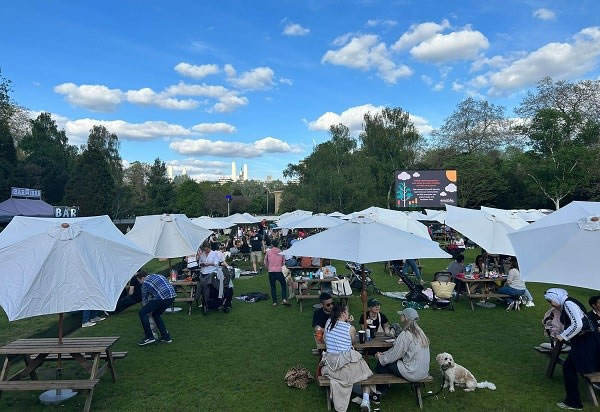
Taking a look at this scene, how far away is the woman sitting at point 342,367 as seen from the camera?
494cm

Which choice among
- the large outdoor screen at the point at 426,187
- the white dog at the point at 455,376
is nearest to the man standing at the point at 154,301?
the white dog at the point at 455,376

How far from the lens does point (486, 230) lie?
384 inches

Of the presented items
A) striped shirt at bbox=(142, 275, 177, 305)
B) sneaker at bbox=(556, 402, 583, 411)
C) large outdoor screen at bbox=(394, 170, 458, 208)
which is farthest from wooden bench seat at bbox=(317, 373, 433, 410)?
large outdoor screen at bbox=(394, 170, 458, 208)

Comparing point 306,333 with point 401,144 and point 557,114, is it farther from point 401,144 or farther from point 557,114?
point 401,144

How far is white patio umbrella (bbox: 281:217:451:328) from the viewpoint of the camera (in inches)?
218

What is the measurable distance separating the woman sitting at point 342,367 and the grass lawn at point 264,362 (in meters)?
0.27

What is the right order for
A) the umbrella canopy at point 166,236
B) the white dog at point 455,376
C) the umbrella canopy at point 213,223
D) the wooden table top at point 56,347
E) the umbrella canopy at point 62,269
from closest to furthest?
1. the umbrella canopy at point 62,269
2. the wooden table top at point 56,347
3. the white dog at point 455,376
4. the umbrella canopy at point 166,236
5. the umbrella canopy at point 213,223

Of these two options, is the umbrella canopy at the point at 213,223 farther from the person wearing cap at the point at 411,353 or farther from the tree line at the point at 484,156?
the tree line at the point at 484,156

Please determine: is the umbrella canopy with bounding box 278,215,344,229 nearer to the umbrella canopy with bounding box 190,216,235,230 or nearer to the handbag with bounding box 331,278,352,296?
the handbag with bounding box 331,278,352,296

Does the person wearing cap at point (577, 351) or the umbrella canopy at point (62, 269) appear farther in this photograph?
the person wearing cap at point (577, 351)

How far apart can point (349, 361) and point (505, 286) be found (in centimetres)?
689

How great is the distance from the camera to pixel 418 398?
5.16 m

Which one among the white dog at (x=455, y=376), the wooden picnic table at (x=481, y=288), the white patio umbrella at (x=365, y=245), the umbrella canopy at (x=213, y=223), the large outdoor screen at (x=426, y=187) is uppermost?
the large outdoor screen at (x=426, y=187)

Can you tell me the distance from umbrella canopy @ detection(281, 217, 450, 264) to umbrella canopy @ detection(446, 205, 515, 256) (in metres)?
3.93
